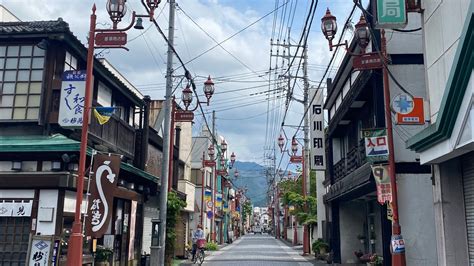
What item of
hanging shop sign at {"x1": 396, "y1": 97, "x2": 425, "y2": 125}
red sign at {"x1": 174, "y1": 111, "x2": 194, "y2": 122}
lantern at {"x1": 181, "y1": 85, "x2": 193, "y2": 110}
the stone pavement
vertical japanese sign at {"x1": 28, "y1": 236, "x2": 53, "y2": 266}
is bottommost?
the stone pavement

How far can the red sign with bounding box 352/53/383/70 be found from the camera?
13.6 meters

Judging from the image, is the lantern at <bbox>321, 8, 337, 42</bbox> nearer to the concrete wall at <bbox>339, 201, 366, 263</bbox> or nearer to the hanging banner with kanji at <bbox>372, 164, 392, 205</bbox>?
the hanging banner with kanji at <bbox>372, 164, 392, 205</bbox>

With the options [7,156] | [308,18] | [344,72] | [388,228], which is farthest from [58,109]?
[344,72]

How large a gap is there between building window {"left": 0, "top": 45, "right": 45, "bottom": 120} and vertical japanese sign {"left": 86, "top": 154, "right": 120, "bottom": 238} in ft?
9.73

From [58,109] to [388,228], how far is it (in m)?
11.2

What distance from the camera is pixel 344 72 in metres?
20.8

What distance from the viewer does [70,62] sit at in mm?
15547

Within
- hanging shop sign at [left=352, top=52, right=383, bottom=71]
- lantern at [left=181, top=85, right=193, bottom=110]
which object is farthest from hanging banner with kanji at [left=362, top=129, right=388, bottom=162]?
lantern at [left=181, top=85, right=193, bottom=110]

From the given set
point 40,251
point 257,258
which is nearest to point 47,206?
point 40,251

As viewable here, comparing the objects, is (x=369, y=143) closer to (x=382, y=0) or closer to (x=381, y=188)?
(x=381, y=188)

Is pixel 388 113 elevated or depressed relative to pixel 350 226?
elevated

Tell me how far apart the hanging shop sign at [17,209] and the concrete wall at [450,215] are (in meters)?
10.8

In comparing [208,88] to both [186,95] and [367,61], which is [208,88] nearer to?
[186,95]

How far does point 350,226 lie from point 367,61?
13770 millimetres
